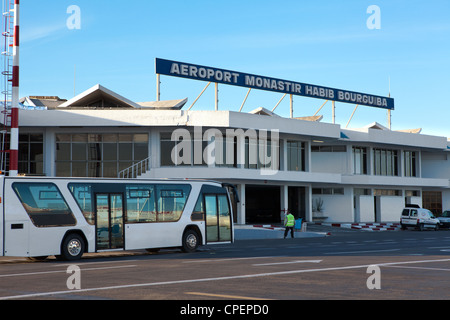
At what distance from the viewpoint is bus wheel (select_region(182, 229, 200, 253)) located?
951 inches

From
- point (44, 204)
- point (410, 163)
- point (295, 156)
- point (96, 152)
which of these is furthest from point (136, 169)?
point (410, 163)

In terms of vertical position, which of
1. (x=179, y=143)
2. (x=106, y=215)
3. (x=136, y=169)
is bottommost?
(x=106, y=215)

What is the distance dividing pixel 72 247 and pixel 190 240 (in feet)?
16.6

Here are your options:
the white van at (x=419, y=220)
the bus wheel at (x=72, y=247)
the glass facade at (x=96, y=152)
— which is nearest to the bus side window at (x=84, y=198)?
the bus wheel at (x=72, y=247)

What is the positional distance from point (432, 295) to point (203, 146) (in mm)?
33488

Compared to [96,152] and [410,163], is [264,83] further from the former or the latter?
[410,163]

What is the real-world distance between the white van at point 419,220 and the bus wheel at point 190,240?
29.1 metres

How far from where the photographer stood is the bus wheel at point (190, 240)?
24.2m

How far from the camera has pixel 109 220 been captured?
862 inches

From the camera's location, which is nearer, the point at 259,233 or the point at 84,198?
the point at 84,198

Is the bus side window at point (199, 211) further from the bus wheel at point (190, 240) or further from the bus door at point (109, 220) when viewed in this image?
the bus door at point (109, 220)

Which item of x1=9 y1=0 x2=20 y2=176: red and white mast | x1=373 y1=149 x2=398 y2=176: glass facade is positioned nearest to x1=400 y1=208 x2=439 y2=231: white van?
x1=373 y1=149 x2=398 y2=176: glass facade

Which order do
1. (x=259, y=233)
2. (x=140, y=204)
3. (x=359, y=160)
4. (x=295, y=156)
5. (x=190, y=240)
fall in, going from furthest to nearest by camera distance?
1. (x=359, y=160)
2. (x=295, y=156)
3. (x=259, y=233)
4. (x=190, y=240)
5. (x=140, y=204)
